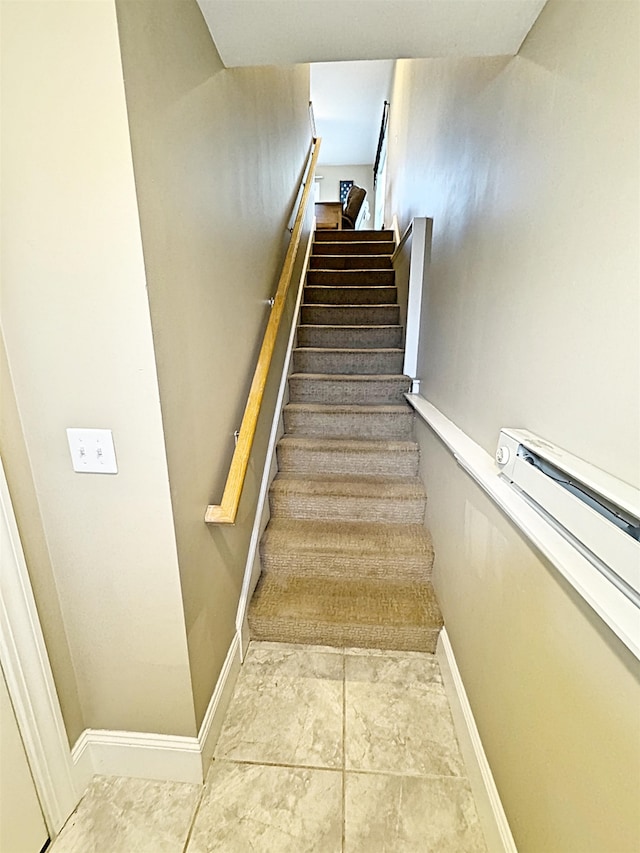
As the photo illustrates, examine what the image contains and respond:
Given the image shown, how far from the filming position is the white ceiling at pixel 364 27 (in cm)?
96

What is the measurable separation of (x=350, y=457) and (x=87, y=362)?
1.62 metres

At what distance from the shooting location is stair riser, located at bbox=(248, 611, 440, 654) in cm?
164

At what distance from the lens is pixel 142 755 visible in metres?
1.19

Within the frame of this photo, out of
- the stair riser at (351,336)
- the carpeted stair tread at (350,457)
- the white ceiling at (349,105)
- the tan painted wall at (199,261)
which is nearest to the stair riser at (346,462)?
the carpeted stair tread at (350,457)

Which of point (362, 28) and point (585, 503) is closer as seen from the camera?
point (585, 503)

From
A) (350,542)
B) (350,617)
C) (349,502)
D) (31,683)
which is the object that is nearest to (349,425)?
(349,502)

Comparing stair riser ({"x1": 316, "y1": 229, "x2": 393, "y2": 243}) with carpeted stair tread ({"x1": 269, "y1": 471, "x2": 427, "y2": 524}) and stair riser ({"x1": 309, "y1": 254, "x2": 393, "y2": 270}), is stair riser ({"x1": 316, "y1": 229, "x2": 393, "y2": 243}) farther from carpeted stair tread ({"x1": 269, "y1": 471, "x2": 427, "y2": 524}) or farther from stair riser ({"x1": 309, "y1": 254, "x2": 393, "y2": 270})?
carpeted stair tread ({"x1": 269, "y1": 471, "x2": 427, "y2": 524})

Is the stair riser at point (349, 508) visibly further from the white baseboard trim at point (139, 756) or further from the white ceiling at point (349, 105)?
the white ceiling at point (349, 105)

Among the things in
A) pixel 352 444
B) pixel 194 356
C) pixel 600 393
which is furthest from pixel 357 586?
pixel 600 393

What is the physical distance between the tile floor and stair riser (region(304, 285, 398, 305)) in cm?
301

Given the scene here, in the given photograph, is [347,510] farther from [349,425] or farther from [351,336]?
[351,336]

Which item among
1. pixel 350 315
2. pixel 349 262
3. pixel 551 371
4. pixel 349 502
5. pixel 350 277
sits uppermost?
pixel 349 262

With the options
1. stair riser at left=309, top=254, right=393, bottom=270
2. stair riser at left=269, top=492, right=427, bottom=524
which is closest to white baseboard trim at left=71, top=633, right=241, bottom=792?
stair riser at left=269, top=492, right=427, bottom=524

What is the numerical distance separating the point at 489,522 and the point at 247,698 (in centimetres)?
111
